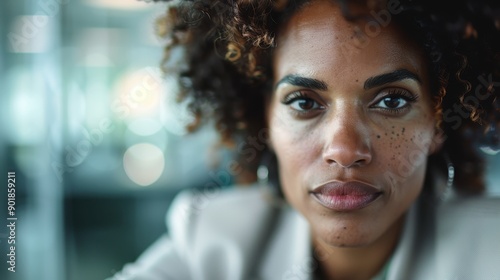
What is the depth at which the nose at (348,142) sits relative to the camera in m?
0.76

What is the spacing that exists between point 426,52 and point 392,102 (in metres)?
0.10

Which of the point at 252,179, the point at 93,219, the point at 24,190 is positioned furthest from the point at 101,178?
the point at 252,179

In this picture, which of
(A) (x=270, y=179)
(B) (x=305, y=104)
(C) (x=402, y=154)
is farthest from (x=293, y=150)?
(A) (x=270, y=179)

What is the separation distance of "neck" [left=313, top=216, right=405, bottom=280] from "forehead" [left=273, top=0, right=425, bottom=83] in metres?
0.32

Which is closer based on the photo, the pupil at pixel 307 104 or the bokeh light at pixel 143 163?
the pupil at pixel 307 104

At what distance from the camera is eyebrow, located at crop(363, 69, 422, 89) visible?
2.54 ft

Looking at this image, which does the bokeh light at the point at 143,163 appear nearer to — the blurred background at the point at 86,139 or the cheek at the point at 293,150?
the blurred background at the point at 86,139

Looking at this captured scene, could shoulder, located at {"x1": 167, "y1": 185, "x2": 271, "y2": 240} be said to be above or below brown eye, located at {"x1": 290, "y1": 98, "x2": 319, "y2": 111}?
below

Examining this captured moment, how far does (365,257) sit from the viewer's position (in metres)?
0.94

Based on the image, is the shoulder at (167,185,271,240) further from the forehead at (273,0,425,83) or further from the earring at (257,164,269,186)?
the forehead at (273,0,425,83)

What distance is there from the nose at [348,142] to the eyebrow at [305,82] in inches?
2.2

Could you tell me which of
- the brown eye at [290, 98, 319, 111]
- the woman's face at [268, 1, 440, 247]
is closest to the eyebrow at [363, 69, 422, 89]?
the woman's face at [268, 1, 440, 247]

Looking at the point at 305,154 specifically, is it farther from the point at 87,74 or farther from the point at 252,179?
the point at 87,74

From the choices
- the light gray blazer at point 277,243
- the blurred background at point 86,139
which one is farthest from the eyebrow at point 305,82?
the blurred background at point 86,139
